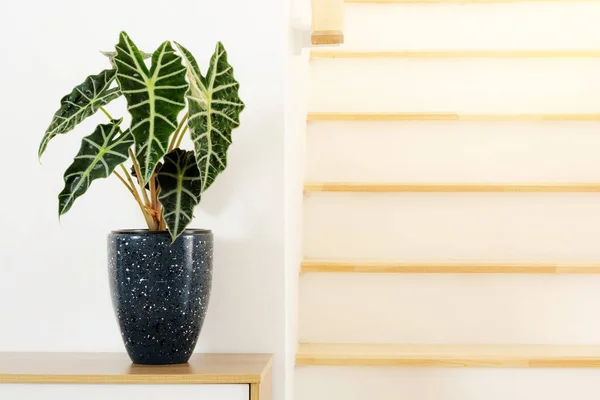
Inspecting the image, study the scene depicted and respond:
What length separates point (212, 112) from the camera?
1.15 meters

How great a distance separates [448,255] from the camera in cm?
204

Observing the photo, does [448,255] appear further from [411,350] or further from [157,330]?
Answer: [157,330]

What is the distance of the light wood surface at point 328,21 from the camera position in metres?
1.48

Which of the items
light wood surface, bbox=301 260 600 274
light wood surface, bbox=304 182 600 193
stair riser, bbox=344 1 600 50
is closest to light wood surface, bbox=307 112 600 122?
light wood surface, bbox=304 182 600 193

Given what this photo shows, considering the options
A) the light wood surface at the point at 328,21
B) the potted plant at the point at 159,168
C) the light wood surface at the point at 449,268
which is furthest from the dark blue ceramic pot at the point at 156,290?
the light wood surface at the point at 449,268

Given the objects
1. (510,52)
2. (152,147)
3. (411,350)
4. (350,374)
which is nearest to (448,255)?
(411,350)

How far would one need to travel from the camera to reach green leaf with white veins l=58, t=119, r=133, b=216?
114 cm

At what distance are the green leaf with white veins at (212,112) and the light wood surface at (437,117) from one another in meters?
0.96

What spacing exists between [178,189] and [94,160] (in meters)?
0.13

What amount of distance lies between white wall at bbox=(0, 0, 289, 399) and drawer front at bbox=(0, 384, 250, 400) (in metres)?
0.29

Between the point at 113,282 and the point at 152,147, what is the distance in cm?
29

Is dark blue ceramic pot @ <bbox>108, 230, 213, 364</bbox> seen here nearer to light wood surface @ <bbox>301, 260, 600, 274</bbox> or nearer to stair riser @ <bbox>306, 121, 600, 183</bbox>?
light wood surface @ <bbox>301, 260, 600, 274</bbox>

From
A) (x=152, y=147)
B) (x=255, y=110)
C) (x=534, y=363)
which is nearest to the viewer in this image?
(x=152, y=147)

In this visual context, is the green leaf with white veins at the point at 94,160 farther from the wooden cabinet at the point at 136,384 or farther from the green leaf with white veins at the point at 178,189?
the wooden cabinet at the point at 136,384
